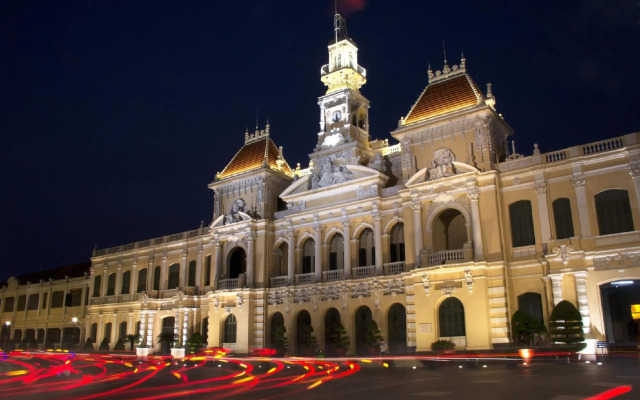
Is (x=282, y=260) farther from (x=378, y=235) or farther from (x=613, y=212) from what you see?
(x=613, y=212)

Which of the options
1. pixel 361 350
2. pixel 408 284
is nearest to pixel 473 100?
pixel 408 284

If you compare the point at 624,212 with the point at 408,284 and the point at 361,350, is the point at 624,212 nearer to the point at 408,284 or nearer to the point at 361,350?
the point at 408,284

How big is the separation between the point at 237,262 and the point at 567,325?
90.8 ft

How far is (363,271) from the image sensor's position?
38.4 m

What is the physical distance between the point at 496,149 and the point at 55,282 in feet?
176

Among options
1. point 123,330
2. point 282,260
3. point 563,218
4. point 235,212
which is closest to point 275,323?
point 282,260

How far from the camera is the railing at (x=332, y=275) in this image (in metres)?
39.6

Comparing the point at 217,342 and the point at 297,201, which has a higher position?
the point at 297,201

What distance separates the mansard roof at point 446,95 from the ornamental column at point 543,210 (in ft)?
20.7

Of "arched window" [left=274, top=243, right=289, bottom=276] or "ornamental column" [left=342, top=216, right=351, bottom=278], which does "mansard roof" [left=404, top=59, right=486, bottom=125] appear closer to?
"ornamental column" [left=342, top=216, right=351, bottom=278]

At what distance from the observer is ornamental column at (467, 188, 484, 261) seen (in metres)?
31.9

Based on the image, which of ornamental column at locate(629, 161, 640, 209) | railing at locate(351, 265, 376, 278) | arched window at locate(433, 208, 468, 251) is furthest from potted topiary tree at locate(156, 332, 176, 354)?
ornamental column at locate(629, 161, 640, 209)

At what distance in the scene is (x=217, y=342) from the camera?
44094mm

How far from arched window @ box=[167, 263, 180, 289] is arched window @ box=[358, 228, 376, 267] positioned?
66.0ft
